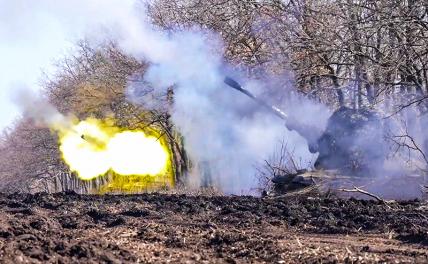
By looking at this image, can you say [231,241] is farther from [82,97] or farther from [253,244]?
[82,97]

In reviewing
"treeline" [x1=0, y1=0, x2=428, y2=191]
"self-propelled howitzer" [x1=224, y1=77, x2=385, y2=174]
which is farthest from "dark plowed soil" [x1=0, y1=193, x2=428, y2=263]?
"treeline" [x1=0, y1=0, x2=428, y2=191]

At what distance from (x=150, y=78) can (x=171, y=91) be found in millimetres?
1323

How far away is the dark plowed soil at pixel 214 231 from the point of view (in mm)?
8312

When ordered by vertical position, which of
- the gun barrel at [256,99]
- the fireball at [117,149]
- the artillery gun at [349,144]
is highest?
the fireball at [117,149]

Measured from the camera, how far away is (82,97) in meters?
35.9

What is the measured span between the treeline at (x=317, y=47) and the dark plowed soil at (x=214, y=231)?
5.71 meters

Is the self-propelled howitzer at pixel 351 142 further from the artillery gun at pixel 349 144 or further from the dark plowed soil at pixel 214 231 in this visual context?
the dark plowed soil at pixel 214 231

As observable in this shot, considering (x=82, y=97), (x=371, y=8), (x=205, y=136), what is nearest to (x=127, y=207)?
(x=371, y=8)

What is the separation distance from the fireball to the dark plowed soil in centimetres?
1551

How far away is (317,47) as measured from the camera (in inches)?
810

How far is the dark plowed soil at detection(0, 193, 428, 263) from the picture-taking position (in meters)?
8.31

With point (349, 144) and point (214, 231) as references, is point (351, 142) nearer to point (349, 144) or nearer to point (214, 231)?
point (349, 144)

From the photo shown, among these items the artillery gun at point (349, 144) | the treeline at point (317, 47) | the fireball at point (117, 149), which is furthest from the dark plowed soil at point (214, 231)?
the fireball at point (117, 149)

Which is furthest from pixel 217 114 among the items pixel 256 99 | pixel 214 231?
pixel 214 231
